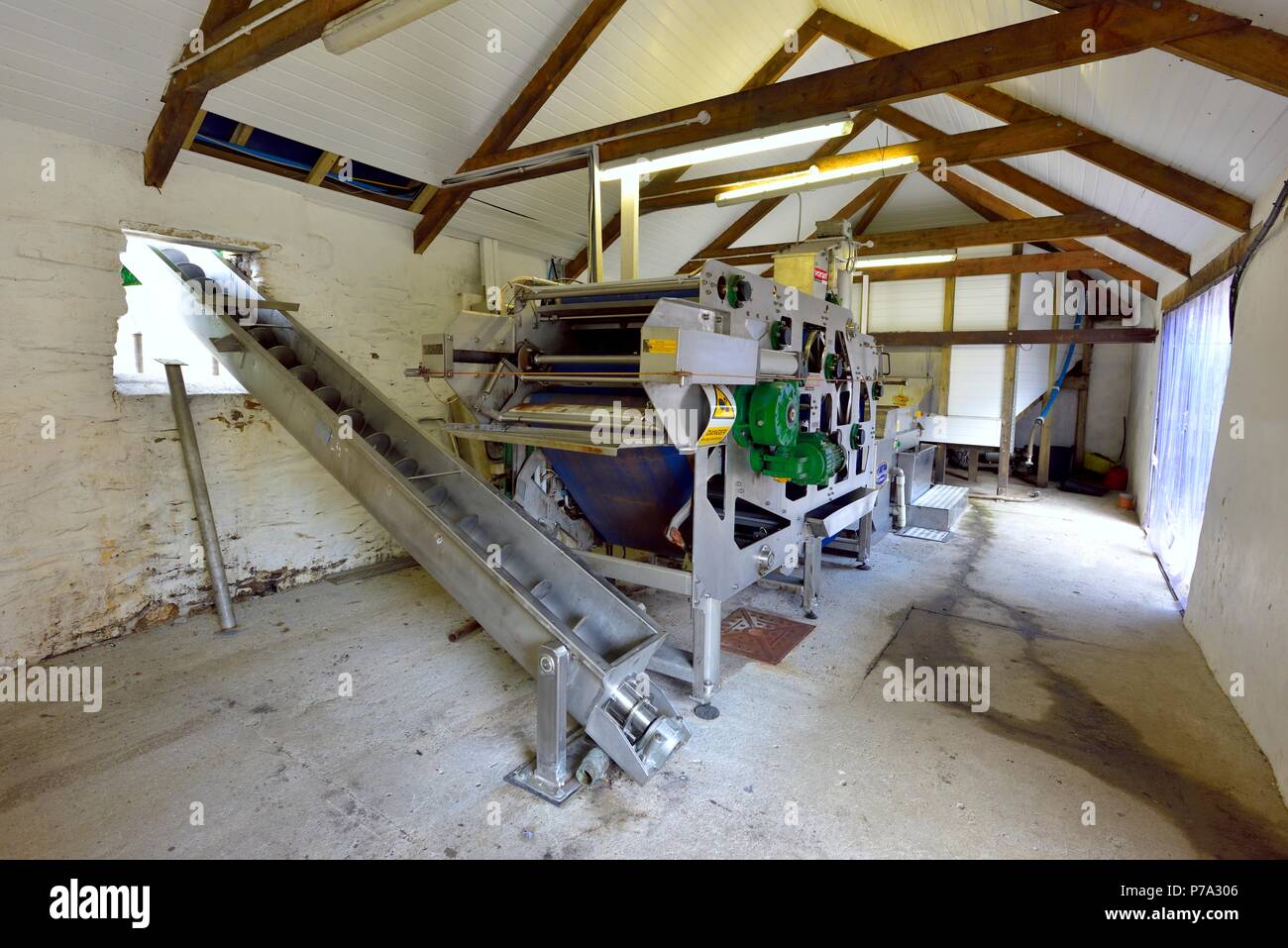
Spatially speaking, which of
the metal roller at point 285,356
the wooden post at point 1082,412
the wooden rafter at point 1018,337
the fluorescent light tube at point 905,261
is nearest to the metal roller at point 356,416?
the metal roller at point 285,356

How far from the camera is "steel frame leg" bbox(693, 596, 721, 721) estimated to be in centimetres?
280

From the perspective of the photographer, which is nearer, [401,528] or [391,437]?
[401,528]

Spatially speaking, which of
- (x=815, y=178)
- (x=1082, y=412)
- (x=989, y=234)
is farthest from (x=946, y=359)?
(x=815, y=178)

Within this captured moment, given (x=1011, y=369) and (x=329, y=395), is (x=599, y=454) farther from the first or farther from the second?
(x=1011, y=369)

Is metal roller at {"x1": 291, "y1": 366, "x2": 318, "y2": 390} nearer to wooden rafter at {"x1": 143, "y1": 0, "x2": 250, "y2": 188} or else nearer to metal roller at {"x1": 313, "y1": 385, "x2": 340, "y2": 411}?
metal roller at {"x1": 313, "y1": 385, "x2": 340, "y2": 411}

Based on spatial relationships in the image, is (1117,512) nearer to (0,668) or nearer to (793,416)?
(793,416)

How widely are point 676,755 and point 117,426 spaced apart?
3394 mm

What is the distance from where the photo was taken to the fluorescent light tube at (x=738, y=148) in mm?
3721

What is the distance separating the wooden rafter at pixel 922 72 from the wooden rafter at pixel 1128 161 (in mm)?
60

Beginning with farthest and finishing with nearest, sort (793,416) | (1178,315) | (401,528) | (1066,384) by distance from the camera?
(1066,384) < (1178,315) < (793,416) < (401,528)

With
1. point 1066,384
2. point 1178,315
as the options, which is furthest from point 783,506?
point 1066,384

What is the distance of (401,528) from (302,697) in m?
1.04

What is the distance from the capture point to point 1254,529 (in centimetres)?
286
